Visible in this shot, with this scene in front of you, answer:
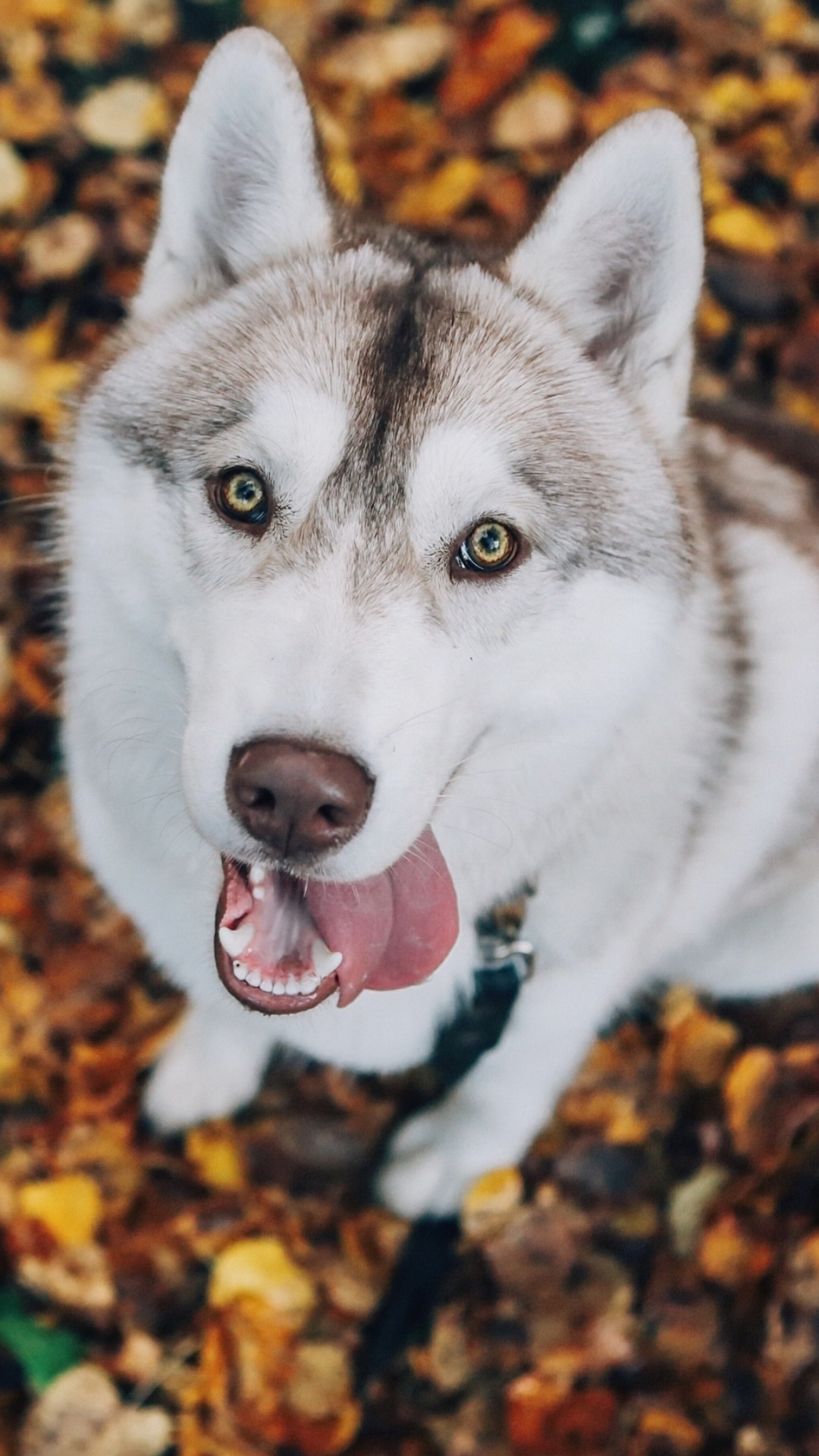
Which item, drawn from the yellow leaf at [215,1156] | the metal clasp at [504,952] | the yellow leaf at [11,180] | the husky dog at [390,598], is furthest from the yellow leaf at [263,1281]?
the yellow leaf at [11,180]

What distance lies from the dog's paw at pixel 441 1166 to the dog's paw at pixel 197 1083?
0.40 metres

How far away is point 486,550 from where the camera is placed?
1.69 meters

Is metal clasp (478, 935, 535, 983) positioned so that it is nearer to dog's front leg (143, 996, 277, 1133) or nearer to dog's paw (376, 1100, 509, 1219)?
dog's paw (376, 1100, 509, 1219)

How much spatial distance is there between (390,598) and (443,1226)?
1.60 metres

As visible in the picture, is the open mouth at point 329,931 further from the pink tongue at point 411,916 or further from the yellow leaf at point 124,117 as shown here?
the yellow leaf at point 124,117

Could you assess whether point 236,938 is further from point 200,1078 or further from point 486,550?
point 200,1078

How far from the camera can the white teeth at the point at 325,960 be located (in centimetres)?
170

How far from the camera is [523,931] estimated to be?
2.07m

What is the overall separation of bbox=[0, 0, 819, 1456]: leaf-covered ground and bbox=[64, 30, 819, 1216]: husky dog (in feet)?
0.93

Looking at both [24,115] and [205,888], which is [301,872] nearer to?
[205,888]

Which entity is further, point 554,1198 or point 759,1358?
point 554,1198

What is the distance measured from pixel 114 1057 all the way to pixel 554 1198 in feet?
3.61

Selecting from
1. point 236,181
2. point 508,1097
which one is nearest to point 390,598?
point 236,181

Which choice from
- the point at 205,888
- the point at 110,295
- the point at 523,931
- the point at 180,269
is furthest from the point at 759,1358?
the point at 110,295
